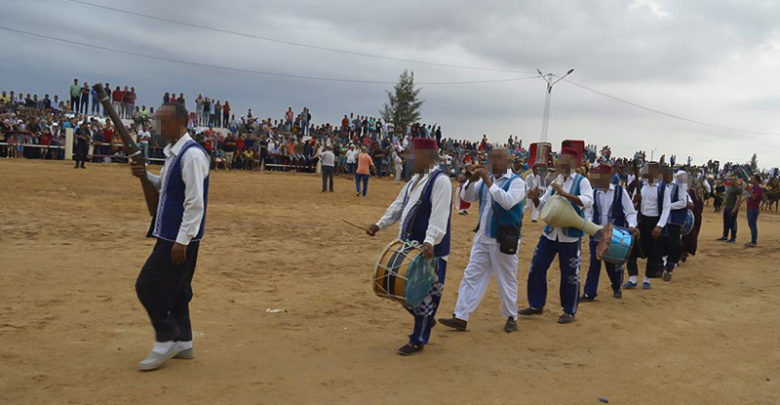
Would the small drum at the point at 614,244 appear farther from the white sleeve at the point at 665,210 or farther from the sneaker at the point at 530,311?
the white sleeve at the point at 665,210

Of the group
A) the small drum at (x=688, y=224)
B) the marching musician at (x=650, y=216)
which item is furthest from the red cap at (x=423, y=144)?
the small drum at (x=688, y=224)

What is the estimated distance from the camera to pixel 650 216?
1032cm

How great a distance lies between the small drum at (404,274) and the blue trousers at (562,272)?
2510 millimetres

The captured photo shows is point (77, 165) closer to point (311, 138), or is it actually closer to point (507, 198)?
point (311, 138)

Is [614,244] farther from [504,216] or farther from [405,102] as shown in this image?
[405,102]

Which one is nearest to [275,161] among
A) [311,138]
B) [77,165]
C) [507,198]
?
[311,138]

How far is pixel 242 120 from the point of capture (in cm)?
3534

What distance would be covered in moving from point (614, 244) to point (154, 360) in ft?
19.6

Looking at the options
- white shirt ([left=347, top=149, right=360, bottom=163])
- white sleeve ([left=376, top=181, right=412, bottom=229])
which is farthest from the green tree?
white sleeve ([left=376, top=181, right=412, bottom=229])

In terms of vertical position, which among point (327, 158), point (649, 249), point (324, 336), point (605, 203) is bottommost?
point (324, 336)

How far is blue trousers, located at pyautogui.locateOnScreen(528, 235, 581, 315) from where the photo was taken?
300 inches

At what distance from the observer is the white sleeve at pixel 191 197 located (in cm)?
493

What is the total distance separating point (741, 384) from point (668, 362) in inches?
27.3

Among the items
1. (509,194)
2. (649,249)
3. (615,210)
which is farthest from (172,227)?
(649,249)
